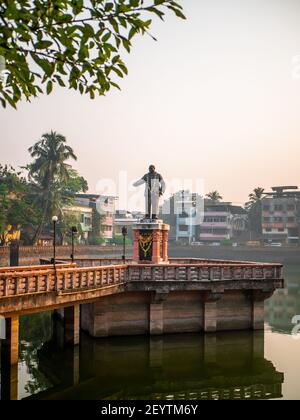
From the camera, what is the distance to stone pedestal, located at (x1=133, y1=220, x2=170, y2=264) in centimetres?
3453

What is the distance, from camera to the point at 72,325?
26375mm

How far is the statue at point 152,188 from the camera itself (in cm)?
3641

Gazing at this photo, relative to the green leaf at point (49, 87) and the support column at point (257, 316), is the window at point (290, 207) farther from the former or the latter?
the green leaf at point (49, 87)

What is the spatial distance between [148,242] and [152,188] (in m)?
4.41

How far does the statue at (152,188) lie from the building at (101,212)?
208 feet

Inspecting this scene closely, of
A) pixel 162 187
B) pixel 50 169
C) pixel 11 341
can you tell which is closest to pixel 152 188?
pixel 162 187

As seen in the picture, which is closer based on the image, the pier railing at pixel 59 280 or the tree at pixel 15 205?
the pier railing at pixel 59 280

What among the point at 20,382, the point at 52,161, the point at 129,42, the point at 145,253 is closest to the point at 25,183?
the point at 52,161

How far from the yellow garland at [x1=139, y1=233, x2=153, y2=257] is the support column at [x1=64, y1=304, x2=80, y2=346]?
941cm

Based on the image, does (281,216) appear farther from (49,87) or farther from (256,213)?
(49,87)

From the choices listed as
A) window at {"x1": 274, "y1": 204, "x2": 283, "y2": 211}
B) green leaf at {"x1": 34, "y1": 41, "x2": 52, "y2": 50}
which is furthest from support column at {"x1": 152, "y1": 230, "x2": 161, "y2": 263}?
window at {"x1": 274, "y1": 204, "x2": 283, "y2": 211}

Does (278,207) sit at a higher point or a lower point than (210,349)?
higher

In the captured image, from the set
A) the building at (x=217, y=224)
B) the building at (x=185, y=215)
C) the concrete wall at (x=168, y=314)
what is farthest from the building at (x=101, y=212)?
the concrete wall at (x=168, y=314)

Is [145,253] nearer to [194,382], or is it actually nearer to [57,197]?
[194,382]
